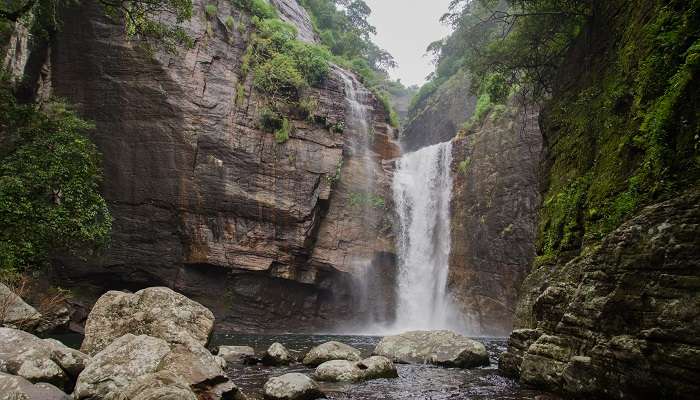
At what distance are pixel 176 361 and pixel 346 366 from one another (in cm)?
348

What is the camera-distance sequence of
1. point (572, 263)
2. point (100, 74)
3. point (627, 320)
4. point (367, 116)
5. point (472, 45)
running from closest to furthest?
1. point (627, 320)
2. point (572, 263)
3. point (472, 45)
4. point (100, 74)
5. point (367, 116)

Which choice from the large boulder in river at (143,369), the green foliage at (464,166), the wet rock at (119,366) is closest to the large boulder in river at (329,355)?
the large boulder in river at (143,369)

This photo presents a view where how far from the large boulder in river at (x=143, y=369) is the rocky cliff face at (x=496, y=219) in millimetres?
15623

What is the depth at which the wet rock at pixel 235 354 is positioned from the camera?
36.1 feet

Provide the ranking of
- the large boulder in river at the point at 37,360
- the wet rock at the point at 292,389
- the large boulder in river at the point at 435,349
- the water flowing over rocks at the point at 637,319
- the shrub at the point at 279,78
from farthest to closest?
the shrub at the point at 279,78
the large boulder in river at the point at 435,349
the wet rock at the point at 292,389
the large boulder in river at the point at 37,360
the water flowing over rocks at the point at 637,319

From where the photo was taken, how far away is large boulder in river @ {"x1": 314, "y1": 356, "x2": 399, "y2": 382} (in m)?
8.45

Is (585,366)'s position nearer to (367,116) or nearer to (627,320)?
(627,320)

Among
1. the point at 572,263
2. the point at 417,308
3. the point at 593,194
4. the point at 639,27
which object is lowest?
the point at 417,308

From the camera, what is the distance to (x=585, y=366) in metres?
5.44

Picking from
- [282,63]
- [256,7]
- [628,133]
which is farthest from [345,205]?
[628,133]

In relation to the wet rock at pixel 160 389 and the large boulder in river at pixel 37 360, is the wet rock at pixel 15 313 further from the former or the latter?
the wet rock at pixel 160 389

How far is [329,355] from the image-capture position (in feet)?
33.7

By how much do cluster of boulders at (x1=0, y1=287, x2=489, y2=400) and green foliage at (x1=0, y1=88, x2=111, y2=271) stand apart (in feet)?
17.0

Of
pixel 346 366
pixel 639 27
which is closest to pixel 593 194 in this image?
pixel 639 27
